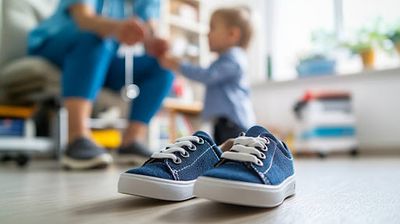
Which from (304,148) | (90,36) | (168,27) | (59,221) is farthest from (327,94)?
(59,221)

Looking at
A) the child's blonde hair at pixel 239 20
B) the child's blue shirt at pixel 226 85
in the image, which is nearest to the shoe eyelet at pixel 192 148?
the child's blue shirt at pixel 226 85

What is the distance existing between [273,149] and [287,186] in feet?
0.20

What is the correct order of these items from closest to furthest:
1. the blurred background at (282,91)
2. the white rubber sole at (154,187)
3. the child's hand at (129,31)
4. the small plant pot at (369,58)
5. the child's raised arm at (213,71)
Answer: the white rubber sole at (154,187) < the child's hand at (129,31) < the child's raised arm at (213,71) < the blurred background at (282,91) < the small plant pot at (369,58)

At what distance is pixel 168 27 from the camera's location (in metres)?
3.07

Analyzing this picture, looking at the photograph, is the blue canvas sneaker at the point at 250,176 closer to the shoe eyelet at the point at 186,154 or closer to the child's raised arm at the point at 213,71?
the shoe eyelet at the point at 186,154

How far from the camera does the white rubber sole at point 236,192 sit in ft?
1.59

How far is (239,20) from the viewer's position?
5.77 feet

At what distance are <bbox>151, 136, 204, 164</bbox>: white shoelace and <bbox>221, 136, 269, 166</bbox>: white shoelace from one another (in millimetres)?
82

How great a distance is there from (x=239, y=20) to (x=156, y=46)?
1.49 ft

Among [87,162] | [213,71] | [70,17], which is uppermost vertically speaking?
[70,17]

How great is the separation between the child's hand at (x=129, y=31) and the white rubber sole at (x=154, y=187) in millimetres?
736

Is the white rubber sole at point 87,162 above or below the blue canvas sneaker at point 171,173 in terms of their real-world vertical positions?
below

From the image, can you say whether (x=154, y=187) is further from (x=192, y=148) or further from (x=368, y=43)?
(x=368, y=43)

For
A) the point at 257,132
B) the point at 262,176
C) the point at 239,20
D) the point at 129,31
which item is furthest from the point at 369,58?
the point at 262,176
